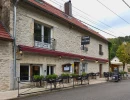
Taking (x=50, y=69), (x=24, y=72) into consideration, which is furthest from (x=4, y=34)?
(x=50, y=69)

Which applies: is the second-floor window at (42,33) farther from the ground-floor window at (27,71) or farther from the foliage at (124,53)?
the foliage at (124,53)

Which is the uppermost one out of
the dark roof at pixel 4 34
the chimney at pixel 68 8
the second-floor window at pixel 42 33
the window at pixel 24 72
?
the chimney at pixel 68 8

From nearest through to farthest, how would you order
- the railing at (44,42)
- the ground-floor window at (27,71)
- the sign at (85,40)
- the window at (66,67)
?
the ground-floor window at (27,71) < the railing at (44,42) < the window at (66,67) < the sign at (85,40)

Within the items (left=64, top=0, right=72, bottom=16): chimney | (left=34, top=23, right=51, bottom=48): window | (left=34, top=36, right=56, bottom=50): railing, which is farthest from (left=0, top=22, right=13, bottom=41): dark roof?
(left=64, top=0, right=72, bottom=16): chimney

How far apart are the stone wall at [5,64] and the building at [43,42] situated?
62mm

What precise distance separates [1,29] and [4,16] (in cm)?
114

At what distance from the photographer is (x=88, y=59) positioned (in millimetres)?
27750

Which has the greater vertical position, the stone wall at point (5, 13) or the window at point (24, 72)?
the stone wall at point (5, 13)

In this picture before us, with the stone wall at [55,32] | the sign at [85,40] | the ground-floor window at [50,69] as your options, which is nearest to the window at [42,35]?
the stone wall at [55,32]

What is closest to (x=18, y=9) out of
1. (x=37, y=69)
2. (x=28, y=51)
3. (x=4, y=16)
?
(x=4, y=16)

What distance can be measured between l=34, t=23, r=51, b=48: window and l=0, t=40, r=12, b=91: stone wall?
3.50 metres

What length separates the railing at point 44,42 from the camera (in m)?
18.8

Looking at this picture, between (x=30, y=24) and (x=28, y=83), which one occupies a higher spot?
(x=30, y=24)

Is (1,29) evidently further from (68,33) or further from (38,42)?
(68,33)
